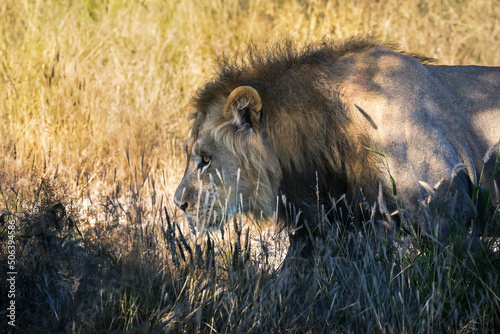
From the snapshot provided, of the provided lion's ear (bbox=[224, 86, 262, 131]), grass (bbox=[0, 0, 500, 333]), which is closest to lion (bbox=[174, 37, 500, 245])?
lion's ear (bbox=[224, 86, 262, 131])

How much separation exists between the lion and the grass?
263 mm

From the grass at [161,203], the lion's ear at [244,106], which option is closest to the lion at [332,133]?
the lion's ear at [244,106]

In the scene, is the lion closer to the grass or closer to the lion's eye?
the lion's eye

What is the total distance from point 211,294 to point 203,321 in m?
0.16

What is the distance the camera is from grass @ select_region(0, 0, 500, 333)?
2559 mm

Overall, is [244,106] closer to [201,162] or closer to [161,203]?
[201,162]

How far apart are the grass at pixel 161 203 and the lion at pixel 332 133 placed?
0.26m

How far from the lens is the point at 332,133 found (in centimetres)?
351

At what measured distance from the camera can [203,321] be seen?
99.7 inches

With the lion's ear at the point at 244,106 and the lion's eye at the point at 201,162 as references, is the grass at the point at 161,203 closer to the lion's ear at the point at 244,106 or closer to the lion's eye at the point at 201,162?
the lion's eye at the point at 201,162

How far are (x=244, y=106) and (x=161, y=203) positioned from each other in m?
0.83

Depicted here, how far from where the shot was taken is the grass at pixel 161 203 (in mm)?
2559

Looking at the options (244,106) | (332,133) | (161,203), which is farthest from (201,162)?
(332,133)

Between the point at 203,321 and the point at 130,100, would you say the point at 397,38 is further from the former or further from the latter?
the point at 203,321
